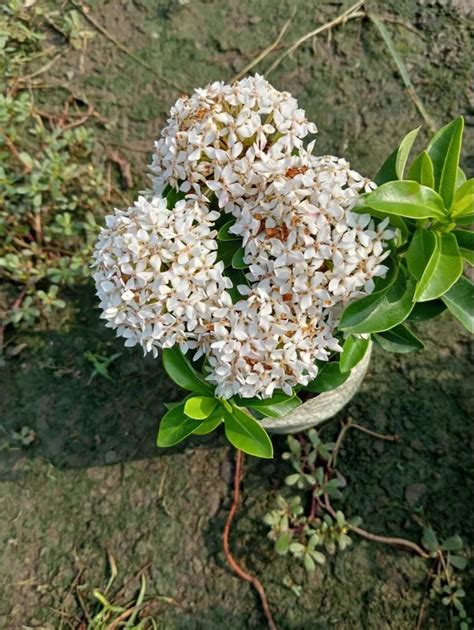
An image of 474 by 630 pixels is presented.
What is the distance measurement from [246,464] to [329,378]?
86cm

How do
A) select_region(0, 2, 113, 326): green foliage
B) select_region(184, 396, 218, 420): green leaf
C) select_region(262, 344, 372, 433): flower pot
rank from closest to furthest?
select_region(184, 396, 218, 420): green leaf
select_region(262, 344, 372, 433): flower pot
select_region(0, 2, 113, 326): green foliage

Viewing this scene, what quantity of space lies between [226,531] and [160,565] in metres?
0.29

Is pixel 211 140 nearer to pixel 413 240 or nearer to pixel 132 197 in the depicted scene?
pixel 413 240

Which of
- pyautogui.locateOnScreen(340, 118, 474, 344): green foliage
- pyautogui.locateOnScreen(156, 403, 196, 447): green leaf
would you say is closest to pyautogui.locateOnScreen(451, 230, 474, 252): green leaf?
pyautogui.locateOnScreen(340, 118, 474, 344): green foliage

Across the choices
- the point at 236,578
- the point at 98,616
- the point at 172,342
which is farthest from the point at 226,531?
the point at 172,342

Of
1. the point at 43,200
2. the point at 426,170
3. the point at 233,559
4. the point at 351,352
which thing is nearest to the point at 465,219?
the point at 426,170

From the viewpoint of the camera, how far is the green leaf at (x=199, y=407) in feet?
5.24

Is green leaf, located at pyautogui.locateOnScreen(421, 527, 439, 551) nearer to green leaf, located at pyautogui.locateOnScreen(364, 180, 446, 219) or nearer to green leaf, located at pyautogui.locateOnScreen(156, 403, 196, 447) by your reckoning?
green leaf, located at pyautogui.locateOnScreen(156, 403, 196, 447)

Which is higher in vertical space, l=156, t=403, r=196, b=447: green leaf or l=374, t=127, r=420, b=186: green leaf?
l=374, t=127, r=420, b=186: green leaf

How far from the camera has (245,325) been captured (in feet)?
4.74

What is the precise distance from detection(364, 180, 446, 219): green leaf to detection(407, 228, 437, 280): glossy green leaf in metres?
0.06

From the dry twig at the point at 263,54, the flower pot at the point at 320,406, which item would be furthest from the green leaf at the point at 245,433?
the dry twig at the point at 263,54

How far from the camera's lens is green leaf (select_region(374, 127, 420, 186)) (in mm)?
1580

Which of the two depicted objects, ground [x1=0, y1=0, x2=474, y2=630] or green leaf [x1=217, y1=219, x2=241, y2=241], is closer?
green leaf [x1=217, y1=219, x2=241, y2=241]
